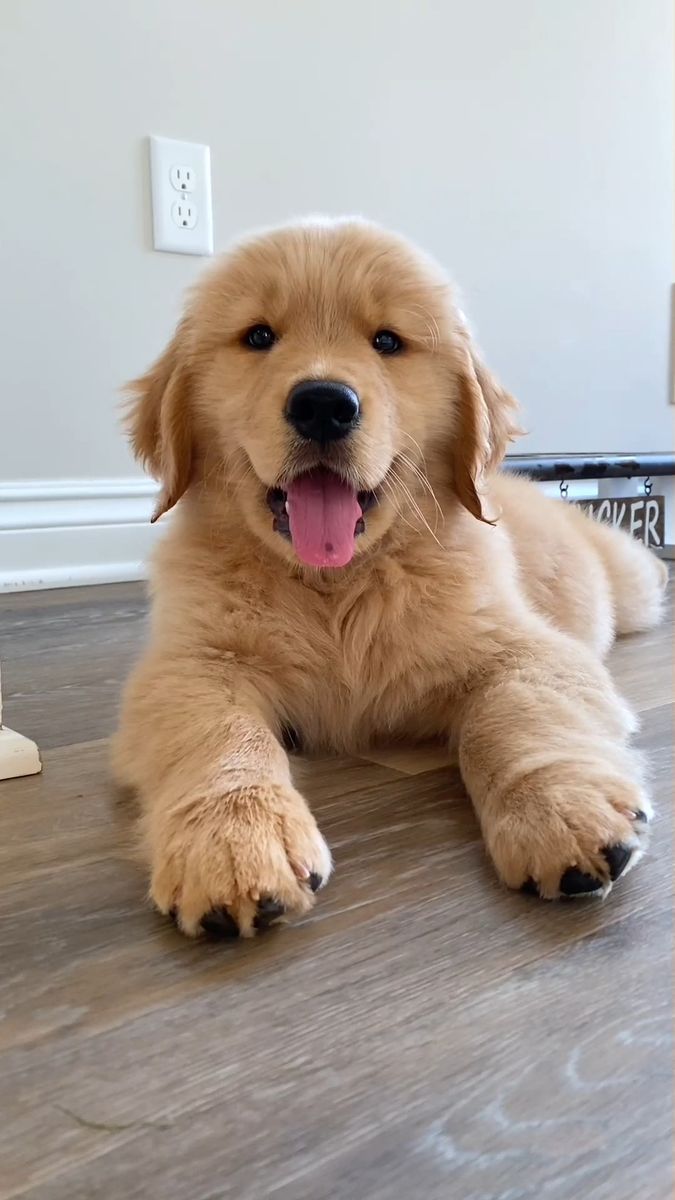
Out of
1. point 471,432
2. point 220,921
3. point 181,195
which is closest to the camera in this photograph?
point 220,921

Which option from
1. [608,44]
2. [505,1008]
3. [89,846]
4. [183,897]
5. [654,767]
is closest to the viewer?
[505,1008]

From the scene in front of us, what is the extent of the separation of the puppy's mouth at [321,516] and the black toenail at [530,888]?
0.52 m

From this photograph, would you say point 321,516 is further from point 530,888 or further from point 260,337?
point 530,888

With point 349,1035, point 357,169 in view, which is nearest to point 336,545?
point 349,1035

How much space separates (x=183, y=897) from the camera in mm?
841

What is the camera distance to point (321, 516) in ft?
4.22

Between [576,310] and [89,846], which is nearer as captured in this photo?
[89,846]

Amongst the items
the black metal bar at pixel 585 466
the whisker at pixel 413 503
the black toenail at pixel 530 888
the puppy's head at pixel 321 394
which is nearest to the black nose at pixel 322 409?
the puppy's head at pixel 321 394

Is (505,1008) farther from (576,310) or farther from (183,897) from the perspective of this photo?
(576,310)

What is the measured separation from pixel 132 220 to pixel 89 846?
2066mm

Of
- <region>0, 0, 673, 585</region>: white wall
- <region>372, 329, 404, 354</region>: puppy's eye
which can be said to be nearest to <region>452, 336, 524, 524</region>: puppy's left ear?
<region>372, 329, 404, 354</region>: puppy's eye

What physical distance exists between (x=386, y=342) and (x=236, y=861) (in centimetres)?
80

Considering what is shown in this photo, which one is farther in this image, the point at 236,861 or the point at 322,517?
the point at 322,517

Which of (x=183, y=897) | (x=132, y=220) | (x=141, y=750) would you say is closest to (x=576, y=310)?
(x=132, y=220)
